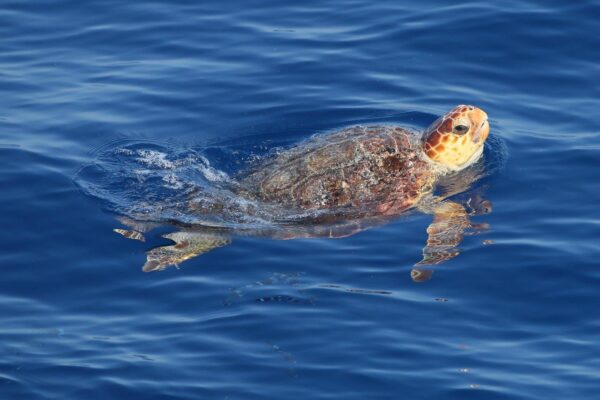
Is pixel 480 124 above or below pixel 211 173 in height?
above

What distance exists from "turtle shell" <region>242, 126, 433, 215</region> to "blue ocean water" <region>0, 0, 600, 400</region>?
1.81 feet

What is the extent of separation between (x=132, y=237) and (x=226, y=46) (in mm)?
5384

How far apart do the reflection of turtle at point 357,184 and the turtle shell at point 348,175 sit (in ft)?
0.03

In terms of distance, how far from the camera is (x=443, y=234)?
32.7 ft

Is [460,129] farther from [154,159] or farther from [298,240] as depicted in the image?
[154,159]

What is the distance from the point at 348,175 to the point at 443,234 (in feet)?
5.27

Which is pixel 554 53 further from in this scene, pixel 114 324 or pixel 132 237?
pixel 114 324

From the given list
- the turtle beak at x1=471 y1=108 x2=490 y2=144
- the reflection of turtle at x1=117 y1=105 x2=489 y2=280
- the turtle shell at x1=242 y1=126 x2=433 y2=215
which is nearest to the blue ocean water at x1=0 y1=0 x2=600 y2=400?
the reflection of turtle at x1=117 y1=105 x2=489 y2=280

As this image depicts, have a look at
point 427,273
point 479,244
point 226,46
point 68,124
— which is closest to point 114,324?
point 427,273

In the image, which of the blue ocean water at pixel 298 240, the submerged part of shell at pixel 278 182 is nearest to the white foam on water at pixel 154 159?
the submerged part of shell at pixel 278 182

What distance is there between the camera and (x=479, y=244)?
9.89 metres

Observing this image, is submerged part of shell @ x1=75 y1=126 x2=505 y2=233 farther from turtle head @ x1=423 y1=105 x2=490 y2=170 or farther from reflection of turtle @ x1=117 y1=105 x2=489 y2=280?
turtle head @ x1=423 y1=105 x2=490 y2=170

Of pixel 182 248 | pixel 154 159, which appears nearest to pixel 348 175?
pixel 182 248

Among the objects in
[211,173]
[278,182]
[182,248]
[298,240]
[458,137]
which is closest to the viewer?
[182,248]
